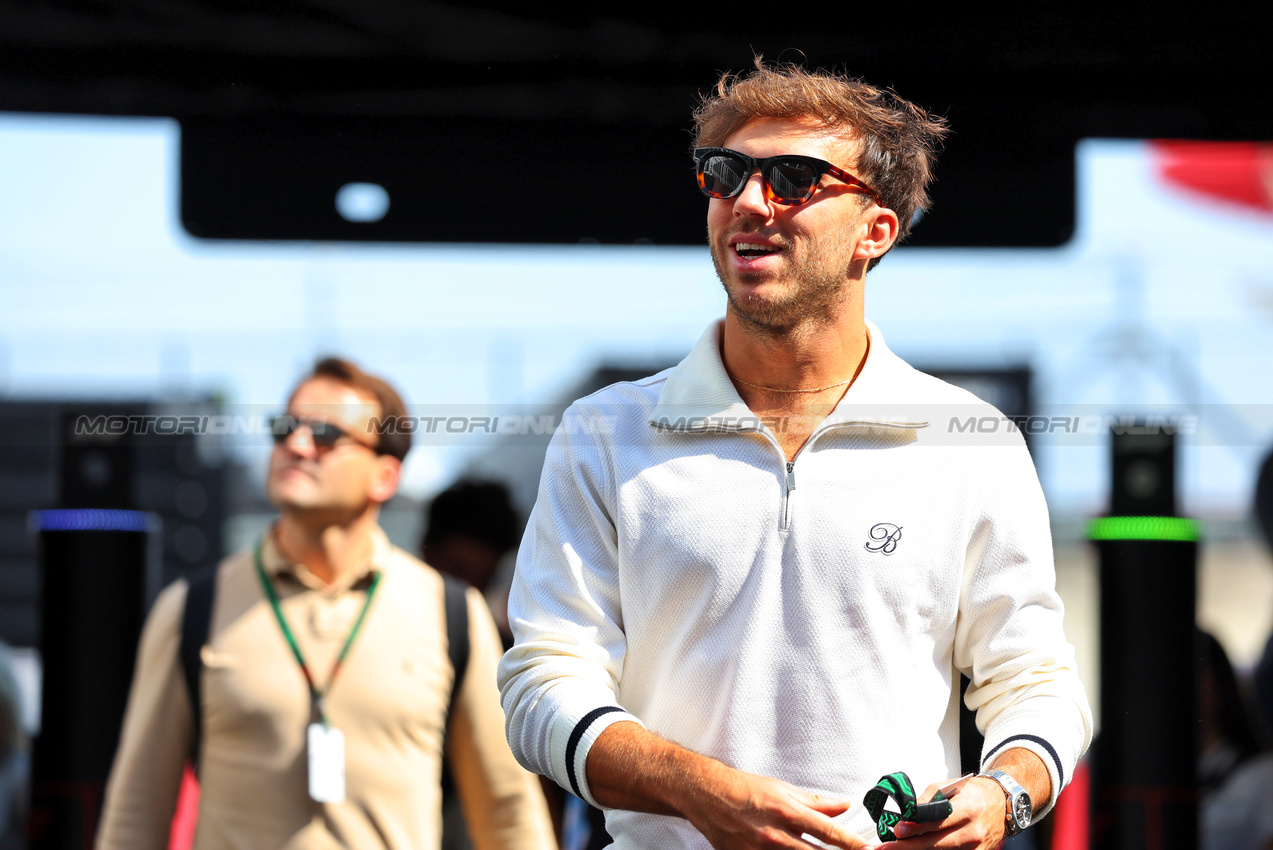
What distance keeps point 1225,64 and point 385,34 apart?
5.29 ft

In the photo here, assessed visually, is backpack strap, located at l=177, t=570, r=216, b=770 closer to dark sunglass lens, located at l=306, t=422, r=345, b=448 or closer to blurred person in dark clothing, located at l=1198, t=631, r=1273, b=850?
dark sunglass lens, located at l=306, t=422, r=345, b=448

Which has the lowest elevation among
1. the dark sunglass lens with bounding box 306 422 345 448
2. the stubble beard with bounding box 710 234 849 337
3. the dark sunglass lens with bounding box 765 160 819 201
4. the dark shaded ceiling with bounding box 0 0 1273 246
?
the dark sunglass lens with bounding box 306 422 345 448

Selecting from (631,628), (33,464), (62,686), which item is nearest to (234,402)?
(33,464)

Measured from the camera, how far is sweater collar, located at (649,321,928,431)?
1.36 meters

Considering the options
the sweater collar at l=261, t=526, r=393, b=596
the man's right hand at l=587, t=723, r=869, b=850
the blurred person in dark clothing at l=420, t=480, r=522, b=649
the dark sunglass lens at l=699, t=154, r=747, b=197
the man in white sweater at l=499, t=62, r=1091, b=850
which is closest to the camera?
the man's right hand at l=587, t=723, r=869, b=850

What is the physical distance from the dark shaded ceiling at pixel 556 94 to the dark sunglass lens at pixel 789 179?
878 mm

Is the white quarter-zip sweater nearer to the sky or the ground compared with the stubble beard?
nearer to the ground

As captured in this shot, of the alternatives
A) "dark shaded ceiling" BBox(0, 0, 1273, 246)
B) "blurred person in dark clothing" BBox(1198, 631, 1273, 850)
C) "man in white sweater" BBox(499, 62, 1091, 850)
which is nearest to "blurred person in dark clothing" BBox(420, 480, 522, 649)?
"dark shaded ceiling" BBox(0, 0, 1273, 246)

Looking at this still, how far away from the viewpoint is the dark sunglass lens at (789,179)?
4.44 feet

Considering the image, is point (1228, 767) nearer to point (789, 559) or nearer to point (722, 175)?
point (789, 559)

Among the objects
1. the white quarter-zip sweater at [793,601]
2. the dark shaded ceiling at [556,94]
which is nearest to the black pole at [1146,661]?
the dark shaded ceiling at [556,94]

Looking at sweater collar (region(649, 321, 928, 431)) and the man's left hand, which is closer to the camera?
the man's left hand

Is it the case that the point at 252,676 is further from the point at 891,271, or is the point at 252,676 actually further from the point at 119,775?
the point at 891,271

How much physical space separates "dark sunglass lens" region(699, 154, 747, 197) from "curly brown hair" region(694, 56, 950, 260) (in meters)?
0.04
